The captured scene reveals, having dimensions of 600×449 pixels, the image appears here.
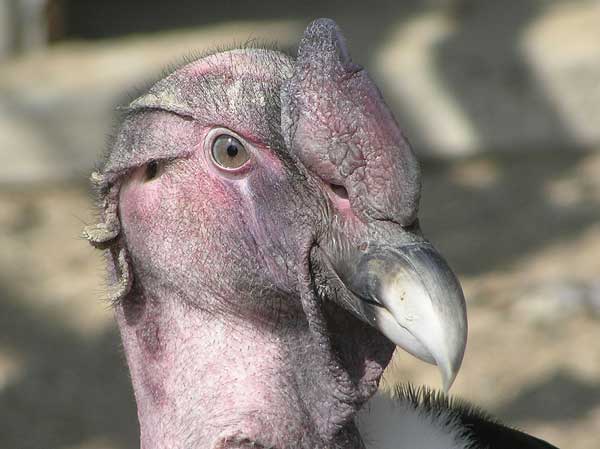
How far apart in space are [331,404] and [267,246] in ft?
1.00

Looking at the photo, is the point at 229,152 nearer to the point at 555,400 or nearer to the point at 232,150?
the point at 232,150

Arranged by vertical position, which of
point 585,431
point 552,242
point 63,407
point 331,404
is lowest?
point 331,404

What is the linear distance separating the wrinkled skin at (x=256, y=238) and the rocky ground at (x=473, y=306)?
2.45 m

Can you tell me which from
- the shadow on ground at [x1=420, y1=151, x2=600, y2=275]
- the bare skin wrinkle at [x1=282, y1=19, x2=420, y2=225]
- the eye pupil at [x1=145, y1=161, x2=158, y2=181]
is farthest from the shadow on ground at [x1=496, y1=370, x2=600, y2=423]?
the bare skin wrinkle at [x1=282, y1=19, x2=420, y2=225]

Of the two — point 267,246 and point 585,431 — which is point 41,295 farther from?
point 267,246

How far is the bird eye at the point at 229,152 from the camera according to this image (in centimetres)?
209

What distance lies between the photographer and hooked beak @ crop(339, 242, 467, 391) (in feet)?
6.06

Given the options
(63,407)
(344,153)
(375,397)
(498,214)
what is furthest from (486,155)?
(344,153)

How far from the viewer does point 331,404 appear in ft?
7.03

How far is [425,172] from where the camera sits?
21.1 feet

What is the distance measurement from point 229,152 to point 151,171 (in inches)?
7.7

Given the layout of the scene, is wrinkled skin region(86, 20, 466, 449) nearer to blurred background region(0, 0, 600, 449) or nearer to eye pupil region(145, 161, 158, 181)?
eye pupil region(145, 161, 158, 181)

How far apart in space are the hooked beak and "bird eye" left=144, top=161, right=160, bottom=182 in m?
0.47

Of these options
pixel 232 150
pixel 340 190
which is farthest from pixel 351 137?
pixel 232 150
